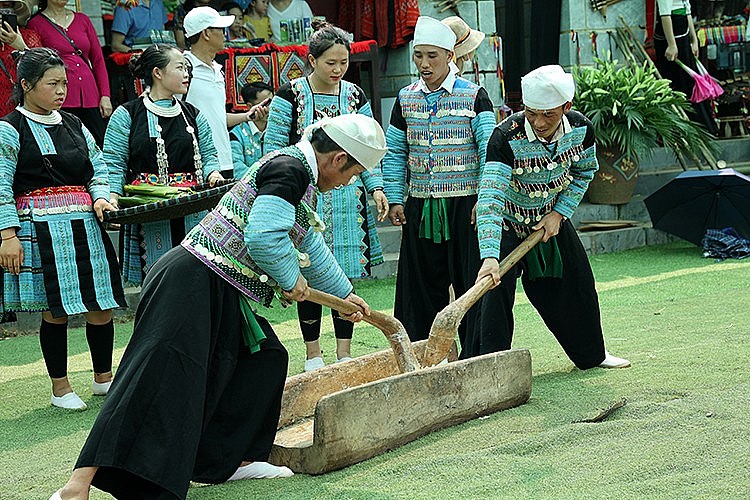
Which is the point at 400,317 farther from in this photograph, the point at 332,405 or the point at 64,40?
the point at 64,40

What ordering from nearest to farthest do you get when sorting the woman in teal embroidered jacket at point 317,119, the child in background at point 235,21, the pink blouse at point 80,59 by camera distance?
the woman in teal embroidered jacket at point 317,119, the pink blouse at point 80,59, the child in background at point 235,21

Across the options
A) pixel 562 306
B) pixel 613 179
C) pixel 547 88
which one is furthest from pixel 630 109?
pixel 547 88

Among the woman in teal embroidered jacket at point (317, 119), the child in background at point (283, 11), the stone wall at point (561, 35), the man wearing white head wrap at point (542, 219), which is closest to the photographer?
the man wearing white head wrap at point (542, 219)

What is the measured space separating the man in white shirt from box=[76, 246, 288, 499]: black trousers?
2793 mm

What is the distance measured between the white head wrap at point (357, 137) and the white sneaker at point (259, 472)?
115 cm

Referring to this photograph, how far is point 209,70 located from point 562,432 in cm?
351

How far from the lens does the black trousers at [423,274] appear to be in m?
5.46

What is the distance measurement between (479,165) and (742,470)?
241cm

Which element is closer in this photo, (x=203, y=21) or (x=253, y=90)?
(x=203, y=21)

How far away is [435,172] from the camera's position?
17.9 ft

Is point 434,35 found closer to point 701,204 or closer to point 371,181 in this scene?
point 371,181

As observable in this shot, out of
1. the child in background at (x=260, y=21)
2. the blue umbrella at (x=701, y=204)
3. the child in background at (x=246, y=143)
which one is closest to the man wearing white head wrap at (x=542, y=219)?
the child in background at (x=246, y=143)

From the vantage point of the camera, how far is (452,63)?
5617mm

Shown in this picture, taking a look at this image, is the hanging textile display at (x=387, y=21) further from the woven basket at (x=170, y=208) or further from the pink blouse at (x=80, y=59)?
the woven basket at (x=170, y=208)
